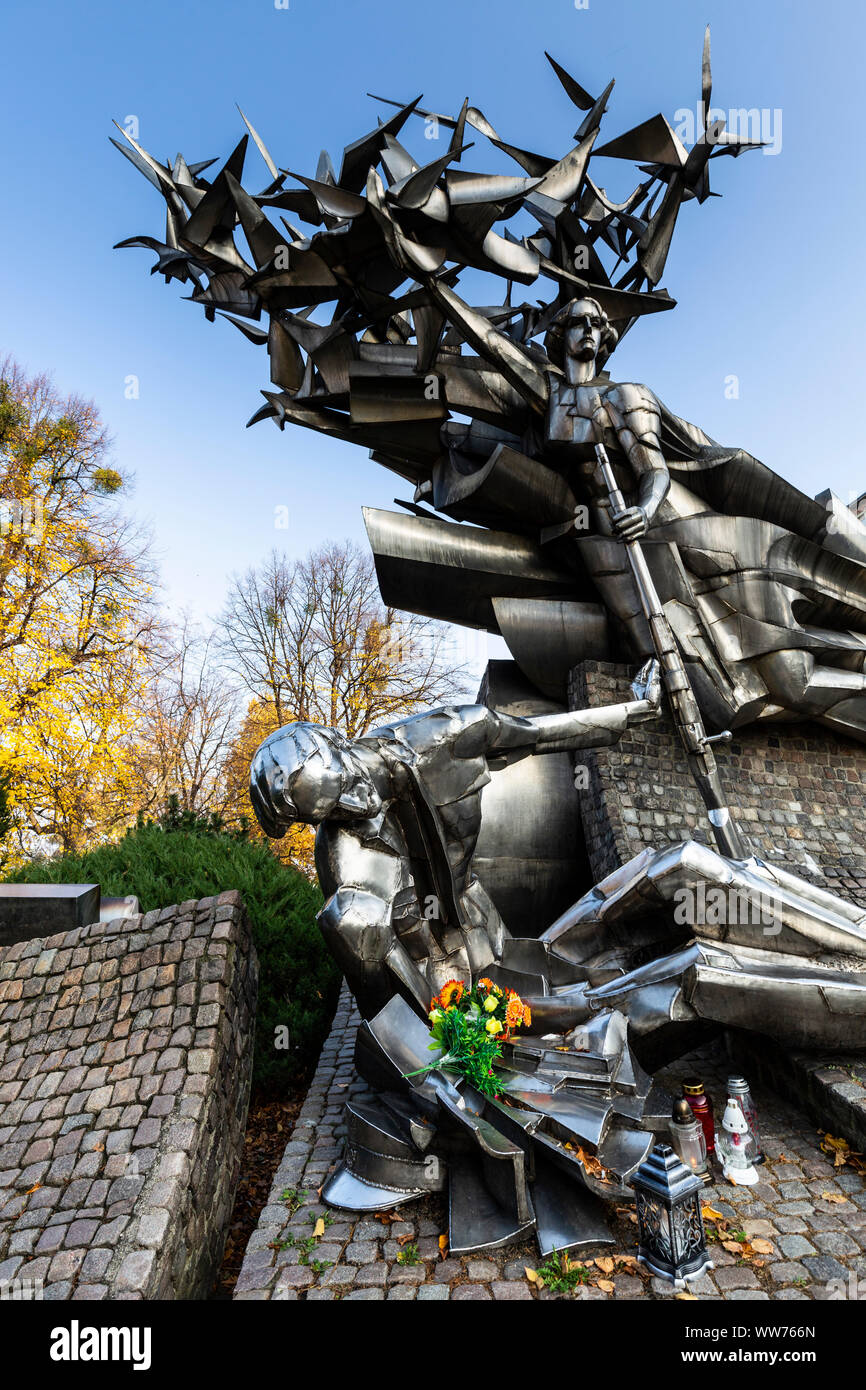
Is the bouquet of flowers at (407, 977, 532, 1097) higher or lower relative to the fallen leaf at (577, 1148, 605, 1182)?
higher

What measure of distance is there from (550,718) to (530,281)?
5122 millimetres

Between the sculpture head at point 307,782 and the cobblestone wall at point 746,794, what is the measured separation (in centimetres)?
410

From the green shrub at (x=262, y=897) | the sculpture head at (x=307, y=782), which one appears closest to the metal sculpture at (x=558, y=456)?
the green shrub at (x=262, y=897)

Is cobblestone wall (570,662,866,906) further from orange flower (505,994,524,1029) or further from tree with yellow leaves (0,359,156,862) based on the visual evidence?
tree with yellow leaves (0,359,156,862)

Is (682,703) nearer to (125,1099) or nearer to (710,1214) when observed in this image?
(710,1214)

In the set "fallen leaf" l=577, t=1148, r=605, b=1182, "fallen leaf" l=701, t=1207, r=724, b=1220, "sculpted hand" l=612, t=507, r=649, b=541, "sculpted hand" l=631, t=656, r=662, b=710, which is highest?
"sculpted hand" l=612, t=507, r=649, b=541

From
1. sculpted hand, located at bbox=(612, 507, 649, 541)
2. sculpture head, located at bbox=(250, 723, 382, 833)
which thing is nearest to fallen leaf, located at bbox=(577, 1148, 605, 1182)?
sculpture head, located at bbox=(250, 723, 382, 833)

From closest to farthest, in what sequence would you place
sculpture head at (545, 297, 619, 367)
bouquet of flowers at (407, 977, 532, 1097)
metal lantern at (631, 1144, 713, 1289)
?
metal lantern at (631, 1144, 713, 1289) < bouquet of flowers at (407, 977, 532, 1097) < sculpture head at (545, 297, 619, 367)

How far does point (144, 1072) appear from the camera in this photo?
3.92 metres

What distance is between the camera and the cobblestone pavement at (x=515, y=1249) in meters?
3.05

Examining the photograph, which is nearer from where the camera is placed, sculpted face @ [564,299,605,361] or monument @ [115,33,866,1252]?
monument @ [115,33,866,1252]

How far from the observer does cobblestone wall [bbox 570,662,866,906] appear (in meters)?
7.96

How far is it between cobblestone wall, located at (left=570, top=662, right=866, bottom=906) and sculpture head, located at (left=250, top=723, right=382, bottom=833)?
161 inches
